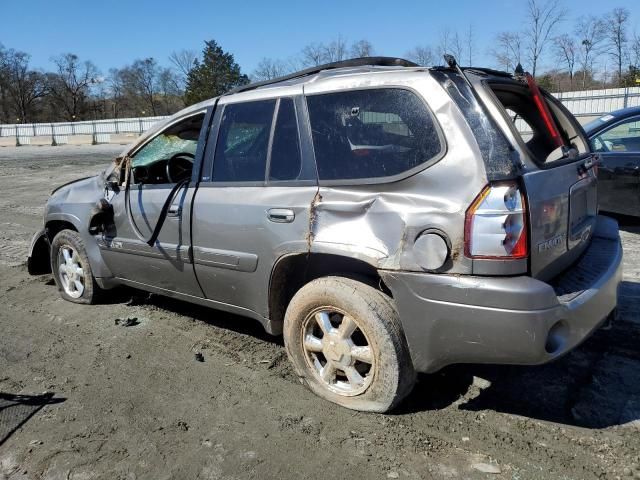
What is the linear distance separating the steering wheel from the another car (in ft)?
15.8

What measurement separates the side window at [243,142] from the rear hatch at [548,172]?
1.33 meters

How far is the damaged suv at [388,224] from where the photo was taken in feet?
8.67

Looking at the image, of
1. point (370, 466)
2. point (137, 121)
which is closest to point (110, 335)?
point (370, 466)

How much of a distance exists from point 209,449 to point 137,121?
47.6m

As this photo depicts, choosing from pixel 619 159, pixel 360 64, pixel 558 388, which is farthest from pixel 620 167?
pixel 360 64

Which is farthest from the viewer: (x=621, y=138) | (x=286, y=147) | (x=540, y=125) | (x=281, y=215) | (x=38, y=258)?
(x=621, y=138)

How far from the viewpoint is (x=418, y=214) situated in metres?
2.75

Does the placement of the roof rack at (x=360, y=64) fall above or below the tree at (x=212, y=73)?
below

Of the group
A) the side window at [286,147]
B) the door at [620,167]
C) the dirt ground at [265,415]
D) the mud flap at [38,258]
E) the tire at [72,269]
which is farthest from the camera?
the door at [620,167]

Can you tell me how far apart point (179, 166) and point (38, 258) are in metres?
2.57

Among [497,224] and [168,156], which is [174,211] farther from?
[497,224]

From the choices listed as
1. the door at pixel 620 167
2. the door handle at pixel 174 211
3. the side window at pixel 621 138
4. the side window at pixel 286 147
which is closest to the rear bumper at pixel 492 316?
the side window at pixel 286 147

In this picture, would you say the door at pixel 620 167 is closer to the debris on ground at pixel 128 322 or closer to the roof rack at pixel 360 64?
the roof rack at pixel 360 64

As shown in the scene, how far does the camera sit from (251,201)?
3461 mm
